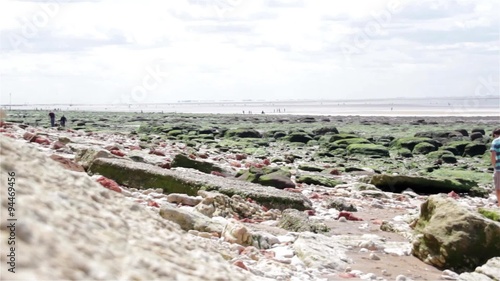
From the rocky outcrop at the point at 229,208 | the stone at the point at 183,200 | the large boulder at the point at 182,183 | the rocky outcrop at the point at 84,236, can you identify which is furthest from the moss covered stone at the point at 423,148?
the rocky outcrop at the point at 84,236

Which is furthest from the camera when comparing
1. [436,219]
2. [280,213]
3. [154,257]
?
[280,213]

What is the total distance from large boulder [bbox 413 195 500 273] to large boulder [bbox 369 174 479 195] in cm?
792

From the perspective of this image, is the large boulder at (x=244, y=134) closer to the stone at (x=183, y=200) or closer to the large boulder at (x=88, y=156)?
the large boulder at (x=88, y=156)

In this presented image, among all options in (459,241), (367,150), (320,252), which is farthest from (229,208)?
(367,150)

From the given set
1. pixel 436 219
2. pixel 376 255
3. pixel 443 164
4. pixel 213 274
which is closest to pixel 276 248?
pixel 376 255

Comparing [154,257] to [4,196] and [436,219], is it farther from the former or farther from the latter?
[436,219]

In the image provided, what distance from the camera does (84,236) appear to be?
2.74 m

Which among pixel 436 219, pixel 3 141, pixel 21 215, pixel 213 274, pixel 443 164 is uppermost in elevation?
pixel 3 141

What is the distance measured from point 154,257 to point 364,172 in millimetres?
18010

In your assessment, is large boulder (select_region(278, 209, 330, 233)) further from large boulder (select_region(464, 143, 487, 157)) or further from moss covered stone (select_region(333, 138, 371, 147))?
large boulder (select_region(464, 143, 487, 157))

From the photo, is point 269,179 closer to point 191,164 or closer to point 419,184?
point 191,164

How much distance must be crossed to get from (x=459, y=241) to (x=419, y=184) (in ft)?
28.2

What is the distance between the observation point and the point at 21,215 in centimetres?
250

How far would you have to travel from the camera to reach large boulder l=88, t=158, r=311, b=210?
35.9 ft
